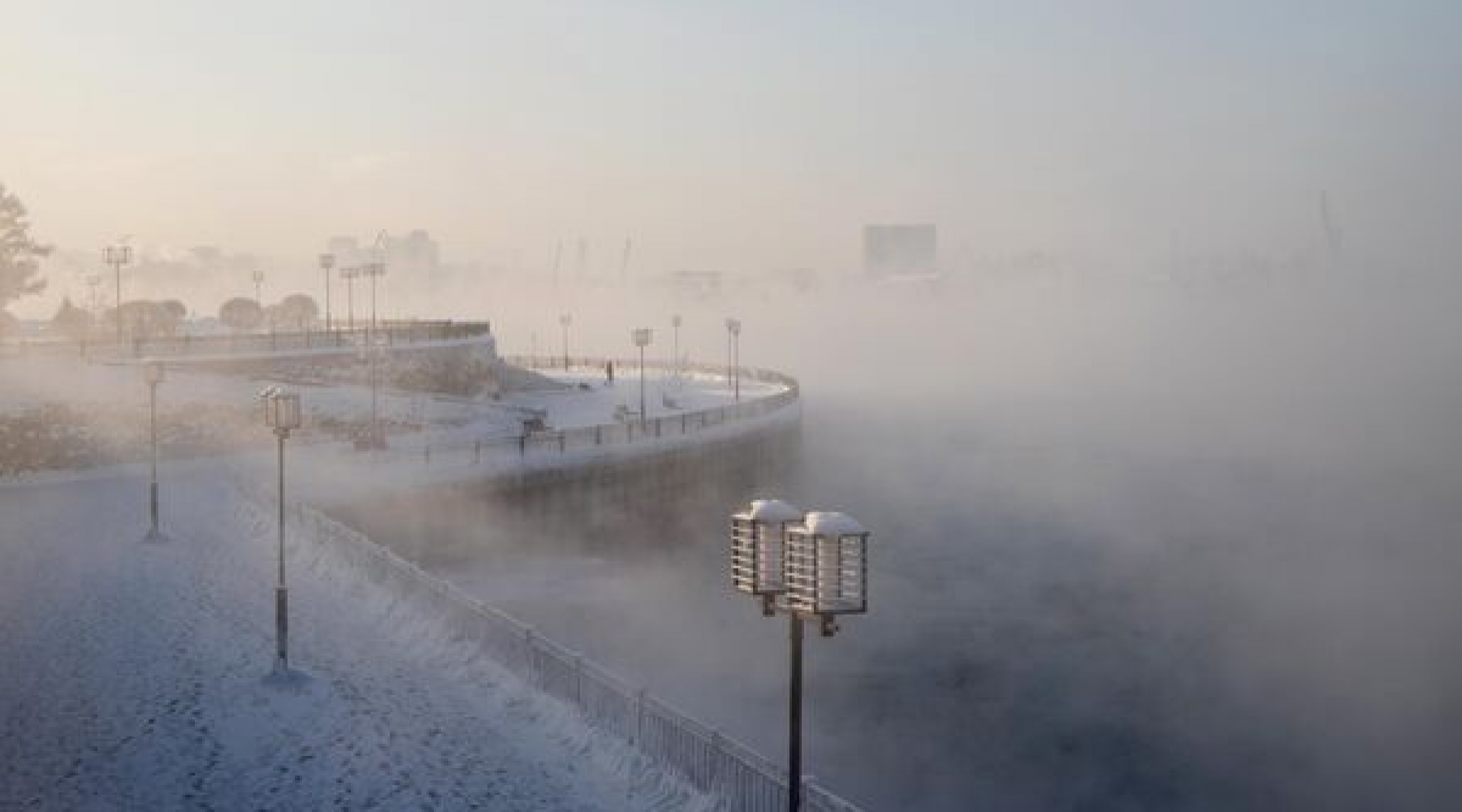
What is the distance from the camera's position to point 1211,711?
106 feet

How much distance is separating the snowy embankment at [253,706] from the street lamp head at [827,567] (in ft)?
19.4

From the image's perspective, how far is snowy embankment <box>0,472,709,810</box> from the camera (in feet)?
64.7

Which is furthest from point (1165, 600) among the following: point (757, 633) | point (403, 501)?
point (403, 501)

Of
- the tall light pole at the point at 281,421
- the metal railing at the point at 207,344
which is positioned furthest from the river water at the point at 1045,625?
the metal railing at the point at 207,344

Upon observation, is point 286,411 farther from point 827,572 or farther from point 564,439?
point 564,439

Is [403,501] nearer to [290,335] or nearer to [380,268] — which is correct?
[290,335]

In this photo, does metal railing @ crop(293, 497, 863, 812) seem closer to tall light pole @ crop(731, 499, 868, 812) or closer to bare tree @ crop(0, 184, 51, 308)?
tall light pole @ crop(731, 499, 868, 812)

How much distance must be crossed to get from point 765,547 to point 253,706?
11.9 meters

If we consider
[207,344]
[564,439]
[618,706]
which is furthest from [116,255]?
[618,706]

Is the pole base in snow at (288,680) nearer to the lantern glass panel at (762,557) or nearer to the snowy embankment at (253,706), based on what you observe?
the snowy embankment at (253,706)

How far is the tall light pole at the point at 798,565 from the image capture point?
14.6 meters

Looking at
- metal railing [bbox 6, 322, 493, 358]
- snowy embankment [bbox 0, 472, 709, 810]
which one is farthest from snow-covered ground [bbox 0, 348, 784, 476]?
snowy embankment [bbox 0, 472, 709, 810]

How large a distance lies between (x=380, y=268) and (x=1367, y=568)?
191ft

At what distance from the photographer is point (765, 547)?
599 inches
